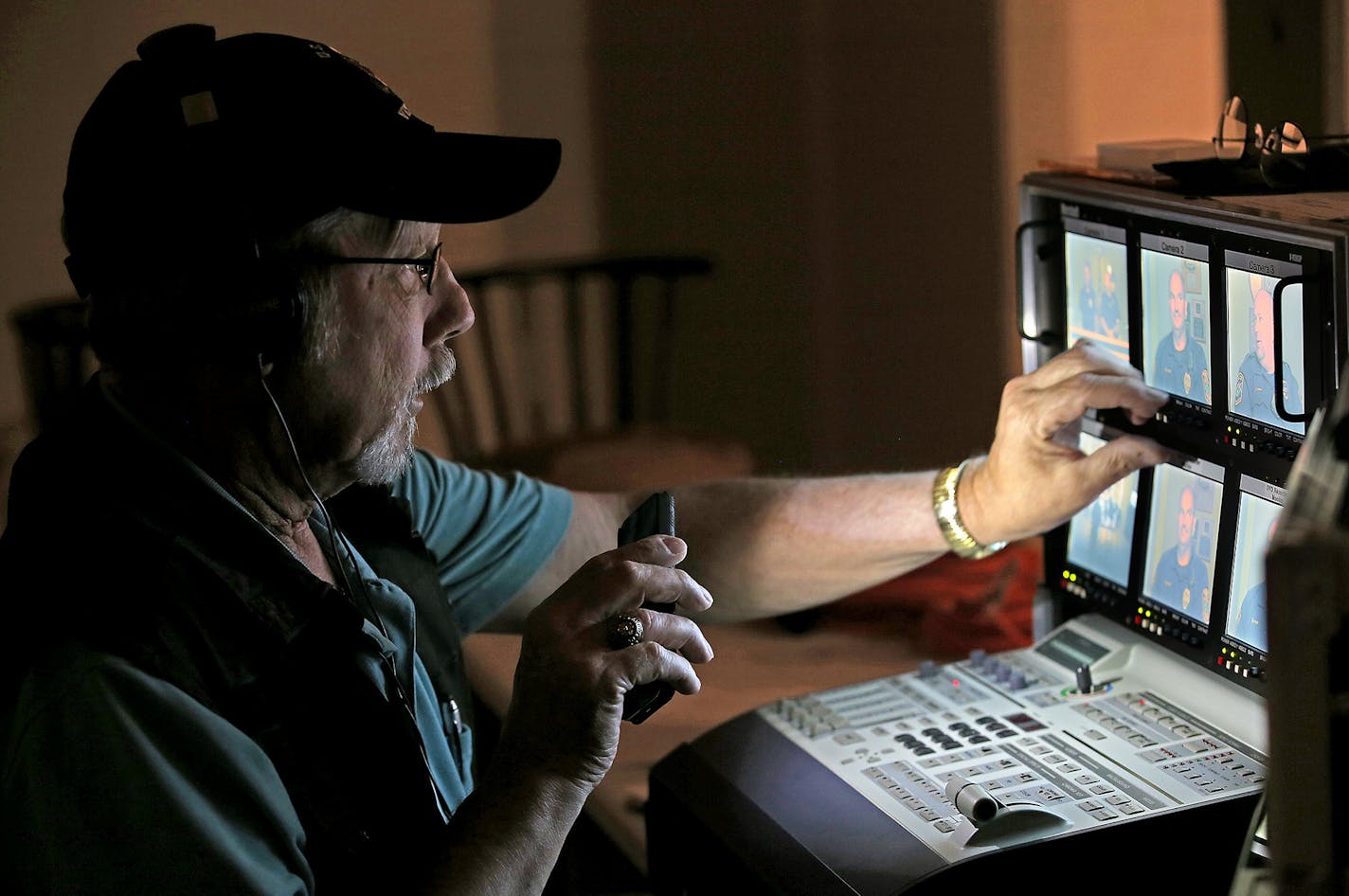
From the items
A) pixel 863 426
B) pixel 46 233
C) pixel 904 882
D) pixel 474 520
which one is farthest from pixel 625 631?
pixel 863 426

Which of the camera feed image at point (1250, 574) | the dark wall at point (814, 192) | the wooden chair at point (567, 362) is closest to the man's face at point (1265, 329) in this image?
the camera feed image at point (1250, 574)

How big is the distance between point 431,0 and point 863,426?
1273 millimetres

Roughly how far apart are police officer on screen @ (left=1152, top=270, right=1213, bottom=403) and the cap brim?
54 cm

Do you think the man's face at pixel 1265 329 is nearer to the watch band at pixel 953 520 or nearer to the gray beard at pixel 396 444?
the watch band at pixel 953 520

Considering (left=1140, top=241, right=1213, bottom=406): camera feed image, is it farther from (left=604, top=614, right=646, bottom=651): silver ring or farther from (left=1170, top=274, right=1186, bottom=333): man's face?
(left=604, top=614, right=646, bottom=651): silver ring

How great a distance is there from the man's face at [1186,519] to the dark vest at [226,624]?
67cm

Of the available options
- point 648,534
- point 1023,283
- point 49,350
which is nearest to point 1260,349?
point 1023,283

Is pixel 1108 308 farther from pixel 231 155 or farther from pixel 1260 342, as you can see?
pixel 231 155

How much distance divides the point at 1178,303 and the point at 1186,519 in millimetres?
186

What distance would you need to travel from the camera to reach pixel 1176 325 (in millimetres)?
1162

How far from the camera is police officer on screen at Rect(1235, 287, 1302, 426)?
1.03m

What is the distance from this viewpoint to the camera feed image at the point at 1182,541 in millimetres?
1155

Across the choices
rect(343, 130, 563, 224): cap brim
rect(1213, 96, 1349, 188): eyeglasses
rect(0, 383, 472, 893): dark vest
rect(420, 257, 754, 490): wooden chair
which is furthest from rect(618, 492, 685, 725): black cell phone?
rect(420, 257, 754, 490): wooden chair

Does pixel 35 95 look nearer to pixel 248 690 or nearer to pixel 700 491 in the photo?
pixel 700 491
